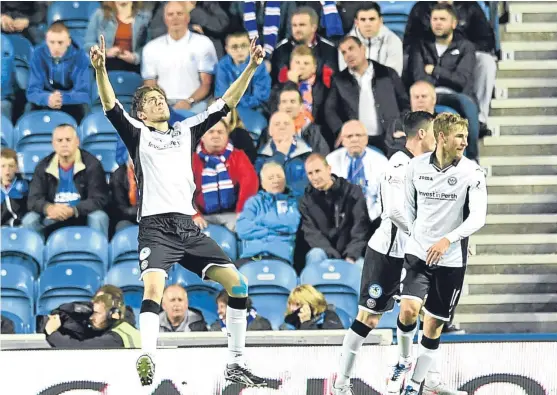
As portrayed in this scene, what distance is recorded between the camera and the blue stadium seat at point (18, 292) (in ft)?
35.4

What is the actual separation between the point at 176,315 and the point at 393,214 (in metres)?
3.19

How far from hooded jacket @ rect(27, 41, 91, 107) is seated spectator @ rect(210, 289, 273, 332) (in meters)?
2.50

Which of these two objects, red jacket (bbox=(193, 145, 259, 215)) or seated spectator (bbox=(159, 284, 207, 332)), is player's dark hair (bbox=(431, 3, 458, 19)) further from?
seated spectator (bbox=(159, 284, 207, 332))

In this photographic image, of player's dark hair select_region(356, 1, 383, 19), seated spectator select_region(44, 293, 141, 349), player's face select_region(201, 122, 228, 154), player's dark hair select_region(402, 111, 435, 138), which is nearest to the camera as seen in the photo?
player's dark hair select_region(402, 111, 435, 138)

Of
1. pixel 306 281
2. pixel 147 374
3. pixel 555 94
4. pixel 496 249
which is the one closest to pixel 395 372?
pixel 147 374

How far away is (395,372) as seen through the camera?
8.12 meters

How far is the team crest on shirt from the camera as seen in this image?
8078mm

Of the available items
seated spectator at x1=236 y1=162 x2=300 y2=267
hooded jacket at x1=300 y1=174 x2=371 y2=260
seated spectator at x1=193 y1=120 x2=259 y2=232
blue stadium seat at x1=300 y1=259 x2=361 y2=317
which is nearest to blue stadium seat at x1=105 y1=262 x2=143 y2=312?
seated spectator at x1=193 y1=120 x2=259 y2=232

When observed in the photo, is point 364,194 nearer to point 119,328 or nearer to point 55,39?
point 119,328

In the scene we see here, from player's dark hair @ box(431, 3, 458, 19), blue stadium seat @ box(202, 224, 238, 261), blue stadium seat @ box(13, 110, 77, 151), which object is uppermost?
player's dark hair @ box(431, 3, 458, 19)

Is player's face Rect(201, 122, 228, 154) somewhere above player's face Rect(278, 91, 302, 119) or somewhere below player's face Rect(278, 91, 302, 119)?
below

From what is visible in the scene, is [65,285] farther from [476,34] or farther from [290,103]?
[476,34]

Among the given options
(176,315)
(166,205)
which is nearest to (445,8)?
(176,315)

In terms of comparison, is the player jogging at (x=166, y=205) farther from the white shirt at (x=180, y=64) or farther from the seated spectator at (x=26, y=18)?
the seated spectator at (x=26, y=18)
